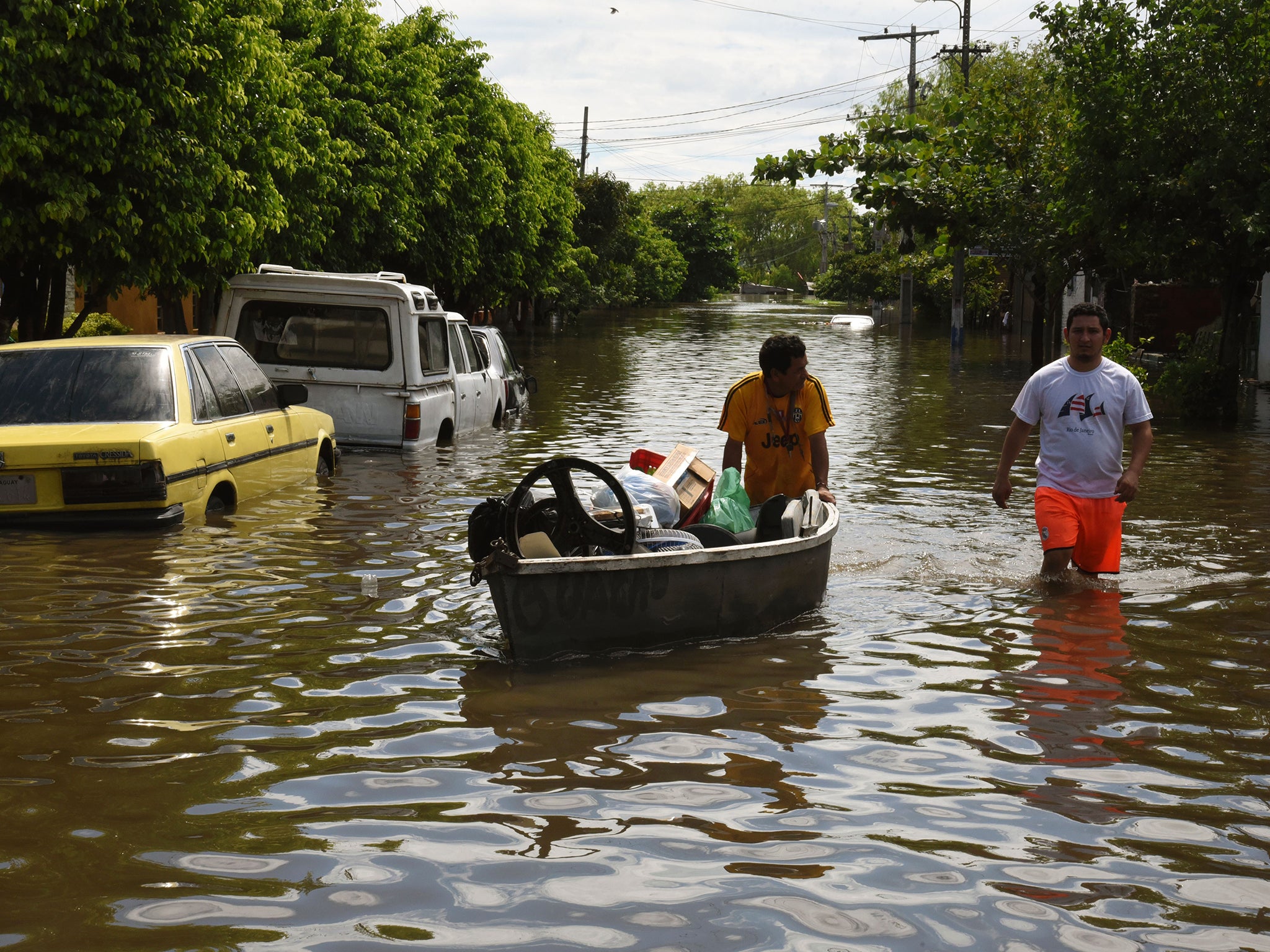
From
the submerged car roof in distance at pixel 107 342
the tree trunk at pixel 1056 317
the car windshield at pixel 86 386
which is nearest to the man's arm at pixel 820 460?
the car windshield at pixel 86 386

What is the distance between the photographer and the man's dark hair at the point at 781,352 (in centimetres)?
829

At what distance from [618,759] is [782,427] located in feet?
11.6

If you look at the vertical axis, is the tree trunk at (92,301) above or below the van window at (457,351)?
above

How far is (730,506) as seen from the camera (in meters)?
8.35

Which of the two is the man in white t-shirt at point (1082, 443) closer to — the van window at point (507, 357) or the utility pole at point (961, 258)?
the van window at point (507, 357)

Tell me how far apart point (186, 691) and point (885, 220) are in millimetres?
22776

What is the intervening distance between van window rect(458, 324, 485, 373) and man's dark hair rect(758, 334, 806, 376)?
944cm

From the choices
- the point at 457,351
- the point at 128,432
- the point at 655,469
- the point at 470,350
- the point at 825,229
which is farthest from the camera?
the point at 825,229

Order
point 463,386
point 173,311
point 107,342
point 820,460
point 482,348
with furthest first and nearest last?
1. point 173,311
2. point 482,348
3. point 463,386
4. point 107,342
5. point 820,460

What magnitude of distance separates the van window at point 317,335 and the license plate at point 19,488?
5.45m

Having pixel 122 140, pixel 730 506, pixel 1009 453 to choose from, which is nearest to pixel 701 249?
pixel 122 140

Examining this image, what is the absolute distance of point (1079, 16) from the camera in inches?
811

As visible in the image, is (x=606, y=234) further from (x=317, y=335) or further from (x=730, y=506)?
(x=730, y=506)

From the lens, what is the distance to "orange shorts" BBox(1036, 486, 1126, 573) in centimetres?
822
